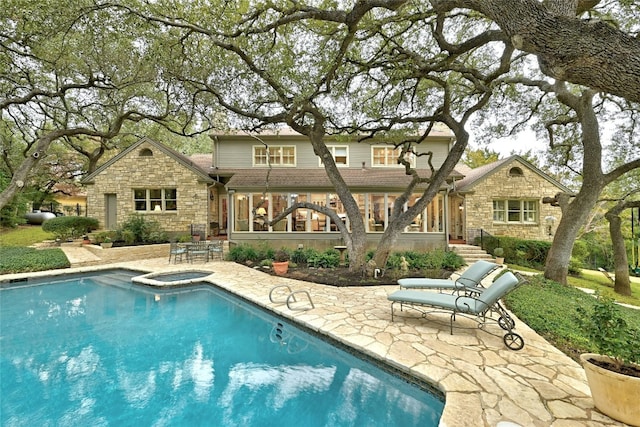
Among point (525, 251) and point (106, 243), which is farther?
point (525, 251)

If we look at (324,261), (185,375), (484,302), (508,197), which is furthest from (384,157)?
(185,375)

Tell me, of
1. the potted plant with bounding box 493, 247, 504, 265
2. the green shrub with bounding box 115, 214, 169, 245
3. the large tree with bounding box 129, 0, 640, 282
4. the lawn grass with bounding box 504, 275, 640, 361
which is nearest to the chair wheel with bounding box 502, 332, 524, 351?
the lawn grass with bounding box 504, 275, 640, 361

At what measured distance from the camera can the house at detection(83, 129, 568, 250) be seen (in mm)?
14016

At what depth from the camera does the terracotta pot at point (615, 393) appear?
2.62 m

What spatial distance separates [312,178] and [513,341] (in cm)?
1141

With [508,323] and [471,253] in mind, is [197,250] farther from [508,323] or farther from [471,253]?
[471,253]

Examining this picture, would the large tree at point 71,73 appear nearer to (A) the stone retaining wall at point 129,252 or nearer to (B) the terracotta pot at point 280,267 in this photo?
(A) the stone retaining wall at point 129,252

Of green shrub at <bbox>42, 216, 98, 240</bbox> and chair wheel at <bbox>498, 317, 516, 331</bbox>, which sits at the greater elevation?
green shrub at <bbox>42, 216, 98, 240</bbox>

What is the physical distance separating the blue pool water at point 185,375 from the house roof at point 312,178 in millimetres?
7931

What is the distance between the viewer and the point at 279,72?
8.50 m

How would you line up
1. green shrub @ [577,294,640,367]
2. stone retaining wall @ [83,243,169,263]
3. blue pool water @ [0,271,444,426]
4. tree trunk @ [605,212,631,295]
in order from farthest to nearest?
1. stone retaining wall @ [83,243,169,263]
2. tree trunk @ [605,212,631,295]
3. blue pool water @ [0,271,444,426]
4. green shrub @ [577,294,640,367]

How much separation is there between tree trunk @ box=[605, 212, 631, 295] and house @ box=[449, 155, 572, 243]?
4960 millimetres

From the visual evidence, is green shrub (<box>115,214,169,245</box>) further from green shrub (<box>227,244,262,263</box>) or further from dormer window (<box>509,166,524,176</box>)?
dormer window (<box>509,166,524,176</box>)

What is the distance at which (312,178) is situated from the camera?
14.5 m
